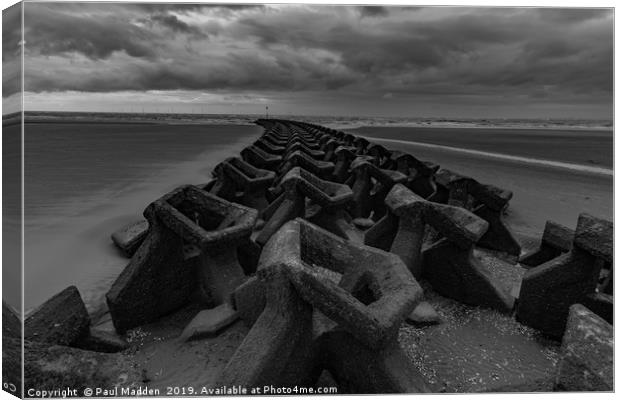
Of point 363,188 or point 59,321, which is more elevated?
point 363,188

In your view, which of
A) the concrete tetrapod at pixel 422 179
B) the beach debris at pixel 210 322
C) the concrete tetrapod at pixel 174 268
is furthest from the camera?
the concrete tetrapod at pixel 422 179

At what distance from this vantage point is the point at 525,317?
3787 mm

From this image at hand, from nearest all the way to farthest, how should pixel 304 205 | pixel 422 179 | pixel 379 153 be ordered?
pixel 304 205, pixel 422 179, pixel 379 153

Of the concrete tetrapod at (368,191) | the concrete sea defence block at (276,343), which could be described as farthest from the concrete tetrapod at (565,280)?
the concrete tetrapod at (368,191)

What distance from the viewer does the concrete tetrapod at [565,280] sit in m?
3.26

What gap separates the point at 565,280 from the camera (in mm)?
3561

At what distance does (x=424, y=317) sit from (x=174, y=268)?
2.20m

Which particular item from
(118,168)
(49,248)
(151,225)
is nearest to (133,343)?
(151,225)

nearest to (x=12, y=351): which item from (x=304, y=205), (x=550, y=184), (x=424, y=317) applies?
(x=424, y=317)

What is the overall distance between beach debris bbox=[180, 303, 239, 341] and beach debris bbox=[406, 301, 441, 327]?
1.45 meters

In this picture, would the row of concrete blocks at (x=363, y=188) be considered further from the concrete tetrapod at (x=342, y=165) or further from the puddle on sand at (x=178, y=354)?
the puddle on sand at (x=178, y=354)

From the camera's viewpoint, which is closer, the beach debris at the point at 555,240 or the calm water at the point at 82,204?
the calm water at the point at 82,204

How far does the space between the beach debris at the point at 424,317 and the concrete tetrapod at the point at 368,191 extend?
3.63 meters

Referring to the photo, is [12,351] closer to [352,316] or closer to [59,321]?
[59,321]
